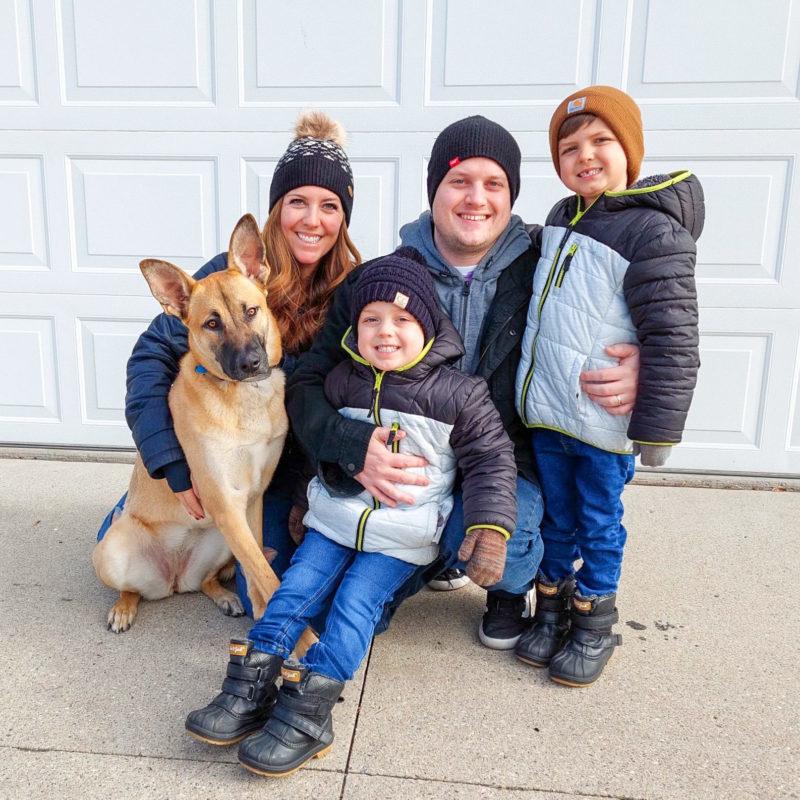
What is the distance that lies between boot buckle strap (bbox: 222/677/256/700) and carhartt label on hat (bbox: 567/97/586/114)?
202 cm

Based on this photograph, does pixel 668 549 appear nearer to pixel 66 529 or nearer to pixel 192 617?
pixel 192 617

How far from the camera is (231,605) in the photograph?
2.63 m

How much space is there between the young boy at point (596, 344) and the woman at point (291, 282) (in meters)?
0.88

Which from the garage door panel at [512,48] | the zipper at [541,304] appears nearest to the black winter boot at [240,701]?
the zipper at [541,304]

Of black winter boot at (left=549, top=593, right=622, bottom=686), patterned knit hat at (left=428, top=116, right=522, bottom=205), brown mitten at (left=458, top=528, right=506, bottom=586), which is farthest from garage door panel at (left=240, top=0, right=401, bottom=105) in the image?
black winter boot at (left=549, top=593, right=622, bottom=686)

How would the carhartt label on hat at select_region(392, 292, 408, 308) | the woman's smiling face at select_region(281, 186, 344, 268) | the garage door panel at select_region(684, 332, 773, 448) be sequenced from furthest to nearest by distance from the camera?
the garage door panel at select_region(684, 332, 773, 448) < the woman's smiling face at select_region(281, 186, 344, 268) < the carhartt label on hat at select_region(392, 292, 408, 308)

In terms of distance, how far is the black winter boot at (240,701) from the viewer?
1824 millimetres

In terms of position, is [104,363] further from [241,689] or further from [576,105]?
[576,105]

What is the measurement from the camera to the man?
2.21 meters

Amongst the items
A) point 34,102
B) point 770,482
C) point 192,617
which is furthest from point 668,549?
point 34,102

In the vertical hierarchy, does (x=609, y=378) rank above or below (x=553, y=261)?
below

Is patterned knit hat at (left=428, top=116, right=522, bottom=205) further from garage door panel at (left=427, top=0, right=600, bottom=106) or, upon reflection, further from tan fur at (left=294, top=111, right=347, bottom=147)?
garage door panel at (left=427, top=0, right=600, bottom=106)

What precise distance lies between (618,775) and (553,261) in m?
1.55

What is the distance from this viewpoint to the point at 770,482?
159 inches
